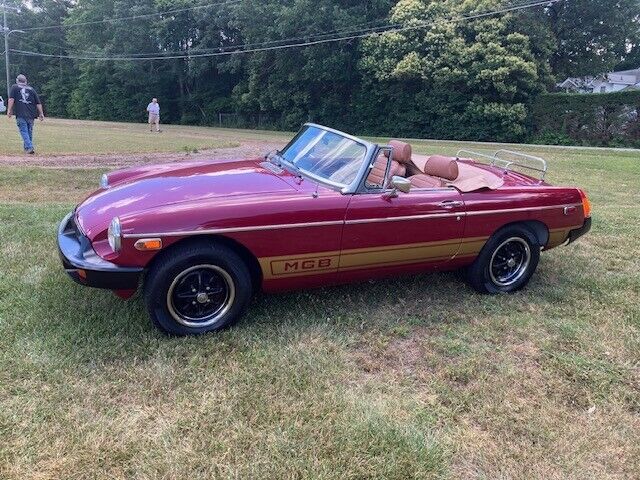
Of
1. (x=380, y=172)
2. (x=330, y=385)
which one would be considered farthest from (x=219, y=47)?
(x=330, y=385)

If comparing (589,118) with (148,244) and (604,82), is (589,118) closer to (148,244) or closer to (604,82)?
(604,82)

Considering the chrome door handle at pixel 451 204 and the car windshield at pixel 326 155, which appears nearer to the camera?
the car windshield at pixel 326 155

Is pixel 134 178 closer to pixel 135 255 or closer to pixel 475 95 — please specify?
pixel 135 255

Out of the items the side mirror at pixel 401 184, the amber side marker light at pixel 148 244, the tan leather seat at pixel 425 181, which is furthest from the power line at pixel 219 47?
the amber side marker light at pixel 148 244

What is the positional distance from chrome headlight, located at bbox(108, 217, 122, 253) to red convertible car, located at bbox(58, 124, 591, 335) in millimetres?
10

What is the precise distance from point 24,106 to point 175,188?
386 inches

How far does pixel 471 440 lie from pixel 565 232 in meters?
2.76

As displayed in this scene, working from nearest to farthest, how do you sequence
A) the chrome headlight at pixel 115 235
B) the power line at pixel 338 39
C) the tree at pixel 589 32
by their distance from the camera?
the chrome headlight at pixel 115 235 < the power line at pixel 338 39 < the tree at pixel 589 32

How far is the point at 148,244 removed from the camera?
10.3 feet

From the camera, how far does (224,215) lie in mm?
3314

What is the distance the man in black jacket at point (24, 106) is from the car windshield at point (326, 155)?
9359mm

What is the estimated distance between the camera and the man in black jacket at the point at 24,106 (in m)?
11.3

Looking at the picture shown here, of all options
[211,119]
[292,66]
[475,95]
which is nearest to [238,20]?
[292,66]

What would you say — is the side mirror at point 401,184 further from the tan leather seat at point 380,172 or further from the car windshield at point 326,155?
the car windshield at point 326,155
